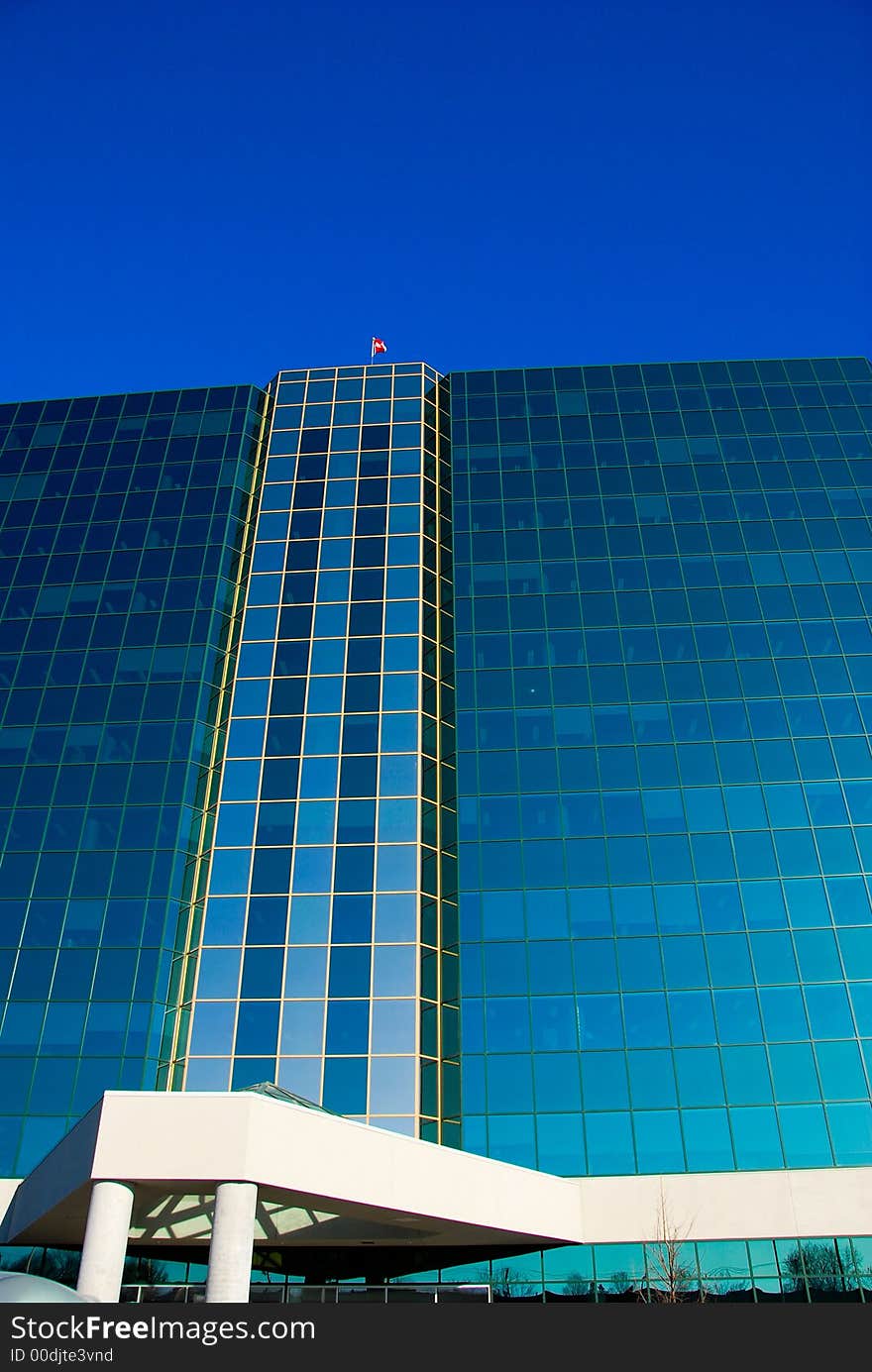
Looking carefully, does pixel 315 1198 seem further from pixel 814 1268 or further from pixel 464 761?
pixel 464 761

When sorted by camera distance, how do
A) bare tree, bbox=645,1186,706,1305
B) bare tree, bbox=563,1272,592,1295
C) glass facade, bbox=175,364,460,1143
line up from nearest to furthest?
bare tree, bbox=645,1186,706,1305, bare tree, bbox=563,1272,592,1295, glass facade, bbox=175,364,460,1143

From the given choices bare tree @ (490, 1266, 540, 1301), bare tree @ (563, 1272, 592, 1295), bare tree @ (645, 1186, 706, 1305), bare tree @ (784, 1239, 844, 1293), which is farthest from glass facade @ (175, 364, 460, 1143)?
bare tree @ (784, 1239, 844, 1293)

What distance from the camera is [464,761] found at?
141 feet

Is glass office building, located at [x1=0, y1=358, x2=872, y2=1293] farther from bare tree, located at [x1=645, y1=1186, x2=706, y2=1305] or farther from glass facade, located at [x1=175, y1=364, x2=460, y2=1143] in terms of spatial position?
bare tree, located at [x1=645, y1=1186, x2=706, y2=1305]

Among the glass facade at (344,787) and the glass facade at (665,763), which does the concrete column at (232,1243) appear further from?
the glass facade at (665,763)

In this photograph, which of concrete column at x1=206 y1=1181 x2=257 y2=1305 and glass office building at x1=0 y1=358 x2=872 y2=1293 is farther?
glass office building at x1=0 y1=358 x2=872 y2=1293

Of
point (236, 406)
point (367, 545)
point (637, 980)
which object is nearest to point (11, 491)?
point (236, 406)

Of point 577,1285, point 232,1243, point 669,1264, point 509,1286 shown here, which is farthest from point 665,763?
point 232,1243

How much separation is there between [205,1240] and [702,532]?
35.7 metres

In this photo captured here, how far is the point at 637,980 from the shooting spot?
123 feet

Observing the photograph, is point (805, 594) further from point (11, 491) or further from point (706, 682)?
point (11, 491)

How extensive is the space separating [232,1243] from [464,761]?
76.3 ft

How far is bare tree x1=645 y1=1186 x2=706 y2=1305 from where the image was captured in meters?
32.2

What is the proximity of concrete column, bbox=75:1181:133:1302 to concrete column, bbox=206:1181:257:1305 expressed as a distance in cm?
205
